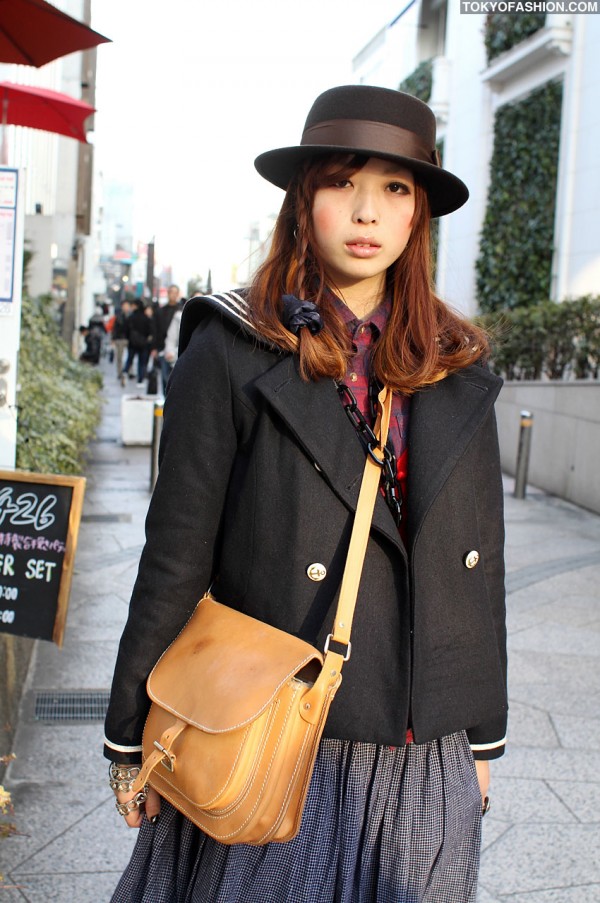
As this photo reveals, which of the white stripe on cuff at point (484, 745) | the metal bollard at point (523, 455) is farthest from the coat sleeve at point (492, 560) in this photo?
the metal bollard at point (523, 455)

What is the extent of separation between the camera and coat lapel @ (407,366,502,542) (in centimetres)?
190

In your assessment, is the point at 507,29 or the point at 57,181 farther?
the point at 57,181

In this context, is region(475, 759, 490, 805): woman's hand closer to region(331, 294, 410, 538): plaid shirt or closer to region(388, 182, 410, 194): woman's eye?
region(331, 294, 410, 538): plaid shirt

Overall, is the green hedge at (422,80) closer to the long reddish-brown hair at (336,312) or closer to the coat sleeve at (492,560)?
the long reddish-brown hair at (336,312)

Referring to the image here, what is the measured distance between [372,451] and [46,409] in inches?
239

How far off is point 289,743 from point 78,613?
174 inches

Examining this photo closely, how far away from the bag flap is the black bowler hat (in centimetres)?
83

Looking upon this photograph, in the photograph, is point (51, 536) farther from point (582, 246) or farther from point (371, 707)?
point (582, 246)

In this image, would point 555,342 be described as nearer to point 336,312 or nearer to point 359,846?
point 336,312

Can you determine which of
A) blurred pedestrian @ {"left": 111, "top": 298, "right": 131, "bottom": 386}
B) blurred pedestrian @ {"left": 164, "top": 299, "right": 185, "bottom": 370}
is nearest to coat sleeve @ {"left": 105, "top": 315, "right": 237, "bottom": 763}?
blurred pedestrian @ {"left": 164, "top": 299, "right": 185, "bottom": 370}

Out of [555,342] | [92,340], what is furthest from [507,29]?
[92,340]

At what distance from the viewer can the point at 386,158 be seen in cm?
192

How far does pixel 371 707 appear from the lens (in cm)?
→ 186

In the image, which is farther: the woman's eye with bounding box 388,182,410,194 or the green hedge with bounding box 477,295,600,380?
the green hedge with bounding box 477,295,600,380
